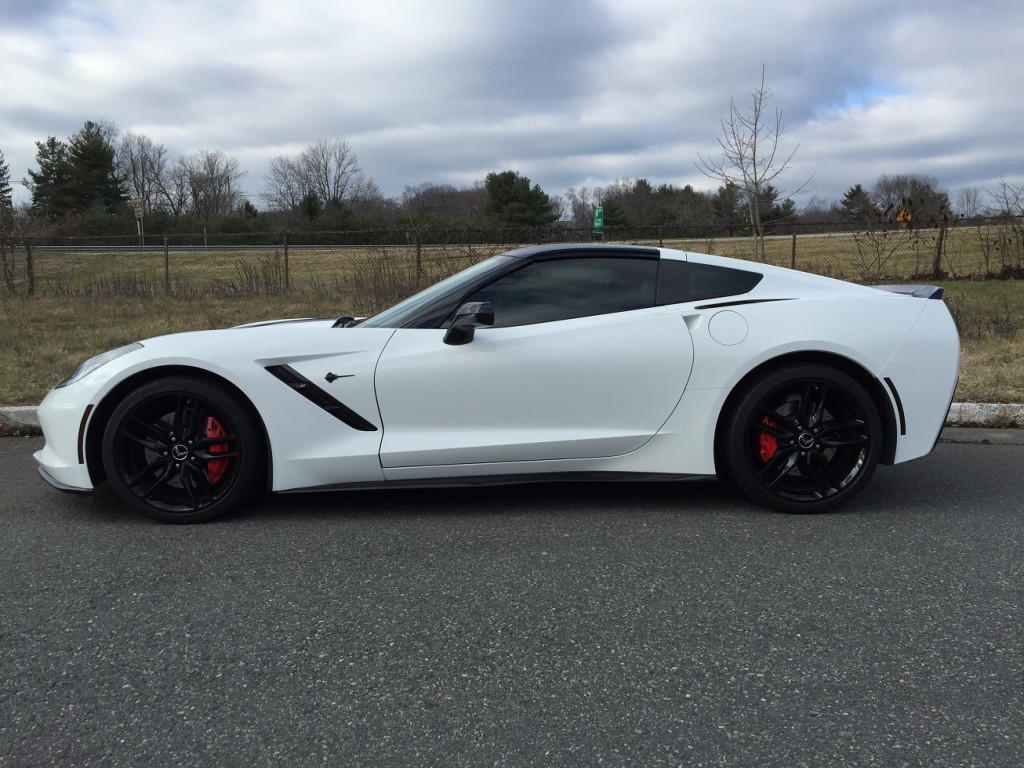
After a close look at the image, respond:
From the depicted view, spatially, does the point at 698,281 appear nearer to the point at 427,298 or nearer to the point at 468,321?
the point at 468,321

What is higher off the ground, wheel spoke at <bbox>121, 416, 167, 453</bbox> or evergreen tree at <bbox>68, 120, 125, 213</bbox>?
evergreen tree at <bbox>68, 120, 125, 213</bbox>

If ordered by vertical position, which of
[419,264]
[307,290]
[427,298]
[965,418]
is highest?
[419,264]

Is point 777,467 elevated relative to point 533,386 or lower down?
lower down

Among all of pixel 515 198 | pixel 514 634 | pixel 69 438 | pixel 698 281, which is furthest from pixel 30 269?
pixel 515 198

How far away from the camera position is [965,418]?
5793 mm

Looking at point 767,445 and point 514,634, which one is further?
point 767,445

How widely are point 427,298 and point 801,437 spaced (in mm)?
1961

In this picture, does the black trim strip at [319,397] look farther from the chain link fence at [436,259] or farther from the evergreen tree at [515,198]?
the evergreen tree at [515,198]

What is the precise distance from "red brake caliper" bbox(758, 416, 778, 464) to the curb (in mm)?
2750

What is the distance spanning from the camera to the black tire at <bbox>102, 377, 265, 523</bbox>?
3.63m

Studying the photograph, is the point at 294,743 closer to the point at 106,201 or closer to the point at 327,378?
the point at 327,378

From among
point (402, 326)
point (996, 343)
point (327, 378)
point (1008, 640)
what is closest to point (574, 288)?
point (402, 326)

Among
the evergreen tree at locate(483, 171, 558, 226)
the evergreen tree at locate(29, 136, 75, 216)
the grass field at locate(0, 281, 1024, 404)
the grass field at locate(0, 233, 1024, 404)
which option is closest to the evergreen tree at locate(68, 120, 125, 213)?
the evergreen tree at locate(29, 136, 75, 216)

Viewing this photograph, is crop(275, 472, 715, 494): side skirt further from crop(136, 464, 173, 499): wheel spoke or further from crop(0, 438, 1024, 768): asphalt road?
crop(136, 464, 173, 499): wheel spoke
